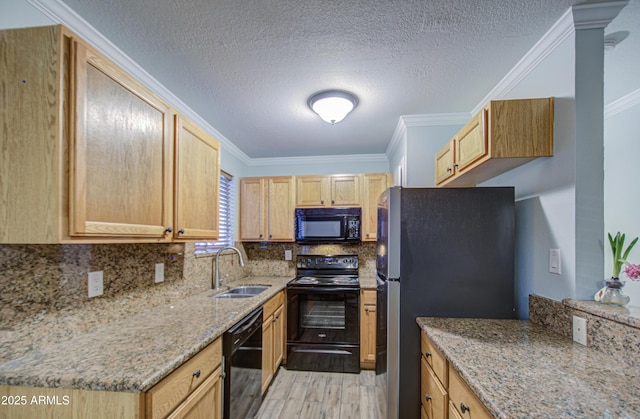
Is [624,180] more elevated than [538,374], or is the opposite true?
[624,180]

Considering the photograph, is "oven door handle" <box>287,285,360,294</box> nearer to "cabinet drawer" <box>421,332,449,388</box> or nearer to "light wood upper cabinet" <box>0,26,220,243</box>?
"cabinet drawer" <box>421,332,449,388</box>

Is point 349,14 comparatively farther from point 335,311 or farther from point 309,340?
point 309,340

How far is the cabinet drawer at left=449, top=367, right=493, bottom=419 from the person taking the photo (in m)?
0.97

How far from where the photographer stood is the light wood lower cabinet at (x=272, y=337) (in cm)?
241

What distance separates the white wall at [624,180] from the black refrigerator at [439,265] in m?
1.18

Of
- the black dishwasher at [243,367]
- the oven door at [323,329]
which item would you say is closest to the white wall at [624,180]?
the oven door at [323,329]

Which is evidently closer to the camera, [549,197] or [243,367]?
[549,197]

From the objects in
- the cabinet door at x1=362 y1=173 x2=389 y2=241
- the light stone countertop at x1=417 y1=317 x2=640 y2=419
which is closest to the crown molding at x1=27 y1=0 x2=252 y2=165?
the cabinet door at x1=362 y1=173 x2=389 y2=241

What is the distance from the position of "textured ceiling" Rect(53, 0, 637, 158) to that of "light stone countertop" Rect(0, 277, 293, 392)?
5.04 feet

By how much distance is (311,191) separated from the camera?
138 inches

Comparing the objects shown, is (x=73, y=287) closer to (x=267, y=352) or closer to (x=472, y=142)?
(x=267, y=352)

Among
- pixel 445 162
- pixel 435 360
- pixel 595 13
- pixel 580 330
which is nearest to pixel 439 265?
pixel 435 360

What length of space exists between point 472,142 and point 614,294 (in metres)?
0.97

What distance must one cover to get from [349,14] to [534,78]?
1164mm
